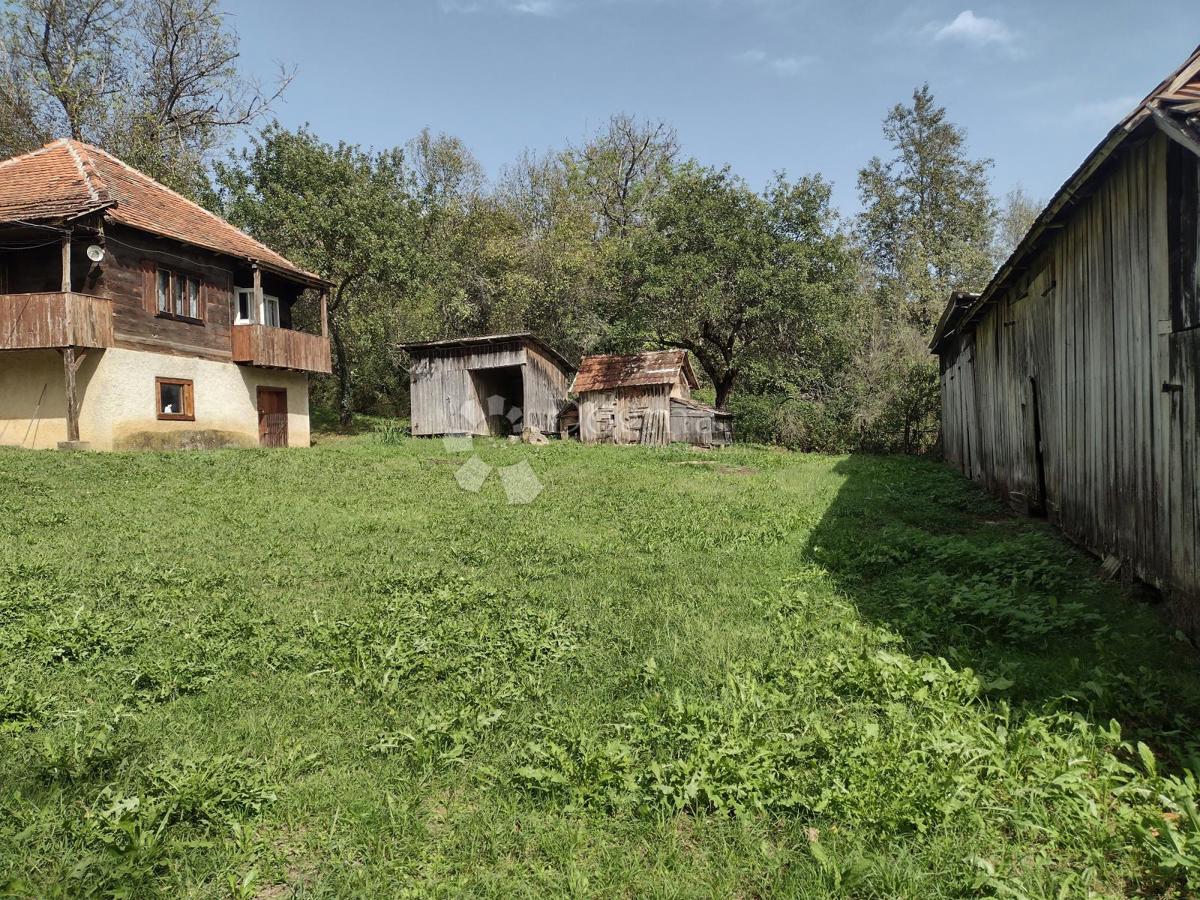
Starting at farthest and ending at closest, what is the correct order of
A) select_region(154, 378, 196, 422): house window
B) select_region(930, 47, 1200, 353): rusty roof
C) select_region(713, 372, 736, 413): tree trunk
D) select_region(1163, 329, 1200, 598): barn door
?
select_region(713, 372, 736, 413): tree trunk, select_region(154, 378, 196, 422): house window, select_region(1163, 329, 1200, 598): barn door, select_region(930, 47, 1200, 353): rusty roof

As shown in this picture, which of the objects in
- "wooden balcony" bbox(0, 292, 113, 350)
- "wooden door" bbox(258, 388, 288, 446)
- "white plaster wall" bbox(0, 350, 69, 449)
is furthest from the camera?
"wooden door" bbox(258, 388, 288, 446)

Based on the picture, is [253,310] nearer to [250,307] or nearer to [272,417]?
[250,307]

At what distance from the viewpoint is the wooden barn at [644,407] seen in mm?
24812

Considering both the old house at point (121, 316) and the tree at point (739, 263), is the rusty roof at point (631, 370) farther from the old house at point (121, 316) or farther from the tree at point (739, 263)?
the old house at point (121, 316)

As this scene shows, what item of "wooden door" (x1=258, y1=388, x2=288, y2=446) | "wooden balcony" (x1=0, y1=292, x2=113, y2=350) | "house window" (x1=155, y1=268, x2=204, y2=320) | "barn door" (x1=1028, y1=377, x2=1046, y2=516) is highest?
"house window" (x1=155, y1=268, x2=204, y2=320)

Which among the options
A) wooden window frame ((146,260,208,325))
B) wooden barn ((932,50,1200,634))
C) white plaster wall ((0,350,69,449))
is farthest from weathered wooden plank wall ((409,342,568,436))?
wooden barn ((932,50,1200,634))

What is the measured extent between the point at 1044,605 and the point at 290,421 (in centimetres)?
2223

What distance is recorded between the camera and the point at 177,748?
12.0 feet

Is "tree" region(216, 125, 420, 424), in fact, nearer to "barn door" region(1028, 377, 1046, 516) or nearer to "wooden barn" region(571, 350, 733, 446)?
"wooden barn" region(571, 350, 733, 446)

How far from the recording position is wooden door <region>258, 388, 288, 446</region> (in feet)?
71.8

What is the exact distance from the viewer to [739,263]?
2461 cm

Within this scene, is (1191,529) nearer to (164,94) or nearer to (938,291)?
(938,291)

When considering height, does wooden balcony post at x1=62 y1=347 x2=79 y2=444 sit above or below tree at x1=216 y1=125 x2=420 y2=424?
below

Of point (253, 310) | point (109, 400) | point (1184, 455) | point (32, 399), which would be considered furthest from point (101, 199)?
point (1184, 455)
